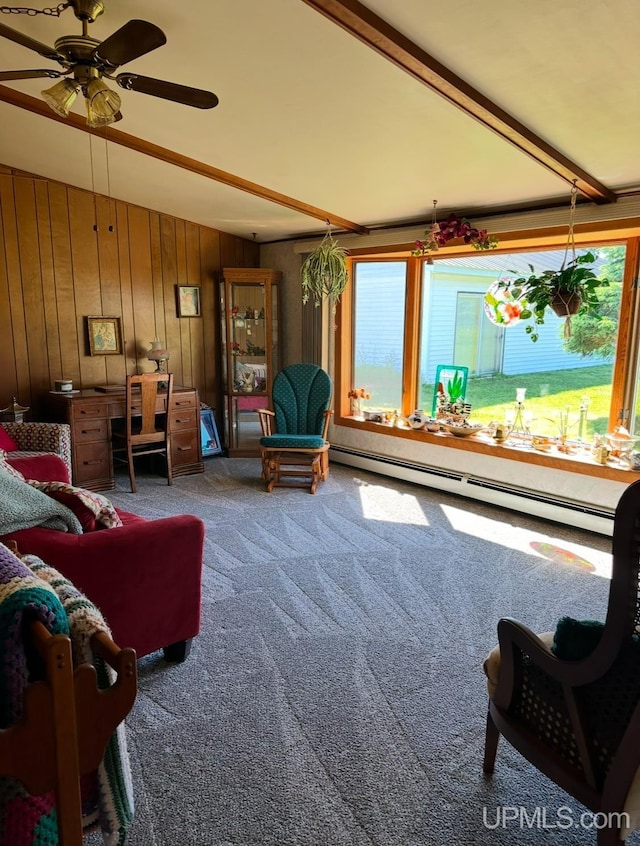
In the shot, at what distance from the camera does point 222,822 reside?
1.70m

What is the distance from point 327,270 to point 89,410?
2460mm

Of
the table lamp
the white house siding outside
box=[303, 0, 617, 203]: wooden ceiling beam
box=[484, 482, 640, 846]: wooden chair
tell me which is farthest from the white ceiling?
box=[484, 482, 640, 846]: wooden chair

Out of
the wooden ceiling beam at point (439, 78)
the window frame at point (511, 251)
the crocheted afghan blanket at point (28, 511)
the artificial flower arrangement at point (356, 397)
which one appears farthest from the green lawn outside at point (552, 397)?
the crocheted afghan blanket at point (28, 511)

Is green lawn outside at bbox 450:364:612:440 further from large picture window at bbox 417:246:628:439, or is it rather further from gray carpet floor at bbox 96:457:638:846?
gray carpet floor at bbox 96:457:638:846

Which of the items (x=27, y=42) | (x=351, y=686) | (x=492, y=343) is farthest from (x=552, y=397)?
(x=27, y=42)

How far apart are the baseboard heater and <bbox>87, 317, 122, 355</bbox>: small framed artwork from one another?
248cm

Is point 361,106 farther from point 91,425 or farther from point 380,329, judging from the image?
point 91,425

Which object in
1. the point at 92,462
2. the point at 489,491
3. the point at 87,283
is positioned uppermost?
the point at 87,283

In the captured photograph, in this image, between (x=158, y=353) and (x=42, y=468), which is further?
(x=158, y=353)

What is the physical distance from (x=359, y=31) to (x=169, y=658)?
2.75m

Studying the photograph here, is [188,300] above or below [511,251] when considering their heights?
below

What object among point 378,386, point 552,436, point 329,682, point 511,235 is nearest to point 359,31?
point 511,235

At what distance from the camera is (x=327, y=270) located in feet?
16.8
